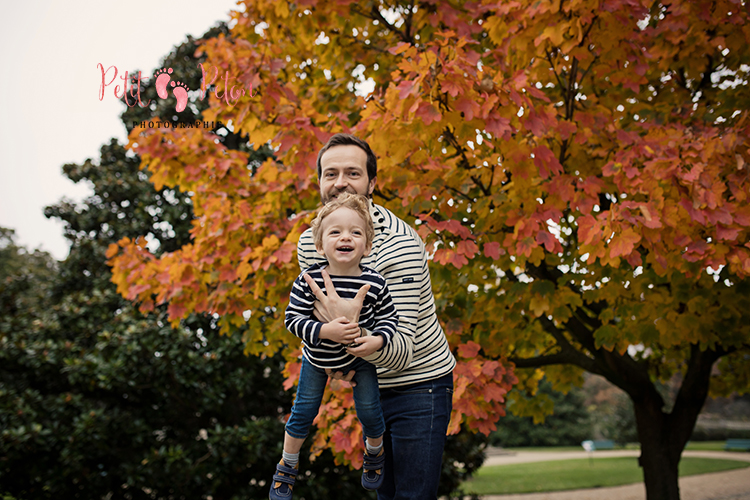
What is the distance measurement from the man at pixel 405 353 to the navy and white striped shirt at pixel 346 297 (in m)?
0.08

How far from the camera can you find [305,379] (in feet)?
5.75

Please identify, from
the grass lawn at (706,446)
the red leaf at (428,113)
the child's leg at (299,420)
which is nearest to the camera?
the child's leg at (299,420)

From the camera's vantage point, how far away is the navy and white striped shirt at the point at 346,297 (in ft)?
5.35

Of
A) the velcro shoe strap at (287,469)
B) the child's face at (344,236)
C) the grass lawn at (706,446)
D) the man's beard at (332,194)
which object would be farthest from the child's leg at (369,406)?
the grass lawn at (706,446)

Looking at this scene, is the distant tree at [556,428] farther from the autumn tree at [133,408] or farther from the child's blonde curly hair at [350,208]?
the child's blonde curly hair at [350,208]

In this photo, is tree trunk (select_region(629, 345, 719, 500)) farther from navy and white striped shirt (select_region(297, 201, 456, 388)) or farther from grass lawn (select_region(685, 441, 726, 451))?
grass lawn (select_region(685, 441, 726, 451))

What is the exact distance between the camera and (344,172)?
1.91 m

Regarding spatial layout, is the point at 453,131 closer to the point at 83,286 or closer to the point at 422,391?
the point at 422,391

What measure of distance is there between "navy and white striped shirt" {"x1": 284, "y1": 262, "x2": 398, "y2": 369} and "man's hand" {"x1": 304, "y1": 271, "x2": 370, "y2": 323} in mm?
28

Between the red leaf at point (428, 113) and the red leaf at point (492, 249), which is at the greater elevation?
A: the red leaf at point (428, 113)

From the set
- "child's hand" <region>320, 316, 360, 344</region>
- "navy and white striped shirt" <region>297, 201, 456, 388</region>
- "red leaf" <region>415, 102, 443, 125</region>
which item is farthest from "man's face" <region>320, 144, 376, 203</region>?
"red leaf" <region>415, 102, 443, 125</region>

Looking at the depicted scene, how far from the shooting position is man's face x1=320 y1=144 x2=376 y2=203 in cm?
189

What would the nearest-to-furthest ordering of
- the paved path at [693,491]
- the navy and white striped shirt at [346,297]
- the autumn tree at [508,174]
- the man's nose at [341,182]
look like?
1. the navy and white striped shirt at [346,297]
2. the man's nose at [341,182]
3. the autumn tree at [508,174]
4. the paved path at [693,491]

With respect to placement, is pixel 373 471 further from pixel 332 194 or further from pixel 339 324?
pixel 332 194
